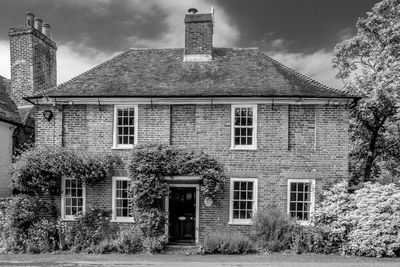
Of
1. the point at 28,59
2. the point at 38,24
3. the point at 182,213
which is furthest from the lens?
the point at 38,24

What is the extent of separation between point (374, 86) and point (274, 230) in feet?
29.2

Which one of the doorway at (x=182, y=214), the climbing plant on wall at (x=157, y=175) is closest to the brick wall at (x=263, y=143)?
the doorway at (x=182, y=214)

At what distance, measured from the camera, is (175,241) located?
1526 cm

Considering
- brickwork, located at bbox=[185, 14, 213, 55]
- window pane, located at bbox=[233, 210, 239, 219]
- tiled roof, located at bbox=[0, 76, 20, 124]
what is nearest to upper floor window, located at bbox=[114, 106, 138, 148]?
brickwork, located at bbox=[185, 14, 213, 55]

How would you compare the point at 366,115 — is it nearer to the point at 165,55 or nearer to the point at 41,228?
the point at 165,55

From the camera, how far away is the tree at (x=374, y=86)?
1702 centimetres

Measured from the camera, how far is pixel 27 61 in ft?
62.7

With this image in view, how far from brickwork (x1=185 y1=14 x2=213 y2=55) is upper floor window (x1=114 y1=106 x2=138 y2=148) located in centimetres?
428

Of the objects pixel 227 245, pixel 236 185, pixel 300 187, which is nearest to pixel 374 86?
pixel 300 187

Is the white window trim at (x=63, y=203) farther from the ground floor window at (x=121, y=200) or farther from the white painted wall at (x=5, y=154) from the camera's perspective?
the white painted wall at (x=5, y=154)

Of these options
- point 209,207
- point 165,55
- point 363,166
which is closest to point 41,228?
point 209,207

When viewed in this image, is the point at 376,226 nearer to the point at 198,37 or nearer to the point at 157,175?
→ the point at 157,175

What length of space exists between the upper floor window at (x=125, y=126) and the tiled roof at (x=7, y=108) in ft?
21.8

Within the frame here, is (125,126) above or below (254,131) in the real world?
above
